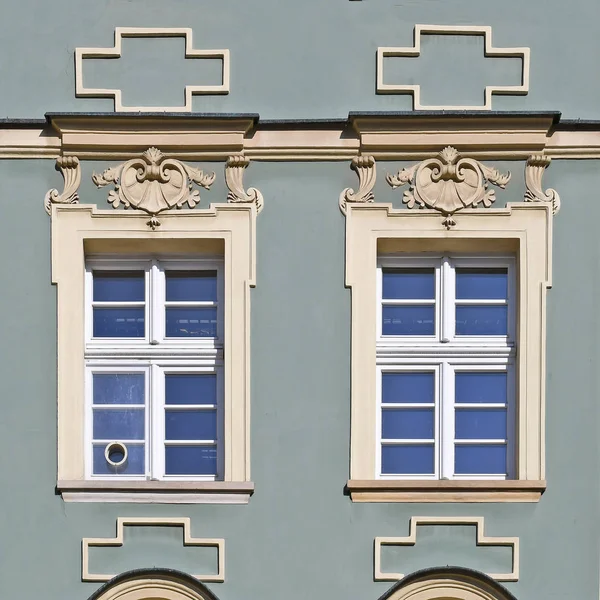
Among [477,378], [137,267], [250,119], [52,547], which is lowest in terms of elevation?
[52,547]

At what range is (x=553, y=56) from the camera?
13.3 metres

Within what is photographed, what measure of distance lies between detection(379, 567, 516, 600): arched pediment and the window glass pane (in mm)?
3063

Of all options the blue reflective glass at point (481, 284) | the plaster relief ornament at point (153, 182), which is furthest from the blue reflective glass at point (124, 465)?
the blue reflective glass at point (481, 284)

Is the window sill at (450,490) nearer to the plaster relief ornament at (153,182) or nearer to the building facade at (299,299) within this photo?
the building facade at (299,299)

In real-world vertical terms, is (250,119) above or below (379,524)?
above

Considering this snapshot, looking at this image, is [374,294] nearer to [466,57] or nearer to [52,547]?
[466,57]

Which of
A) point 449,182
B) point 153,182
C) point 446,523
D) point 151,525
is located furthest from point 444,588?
point 153,182

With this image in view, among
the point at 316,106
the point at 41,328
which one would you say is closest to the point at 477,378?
the point at 316,106

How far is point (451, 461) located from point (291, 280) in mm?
1892

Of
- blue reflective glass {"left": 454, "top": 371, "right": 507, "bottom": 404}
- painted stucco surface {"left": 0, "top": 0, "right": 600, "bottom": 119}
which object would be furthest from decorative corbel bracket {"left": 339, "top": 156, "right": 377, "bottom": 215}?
blue reflective glass {"left": 454, "top": 371, "right": 507, "bottom": 404}

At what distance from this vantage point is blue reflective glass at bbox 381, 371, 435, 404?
13133 mm

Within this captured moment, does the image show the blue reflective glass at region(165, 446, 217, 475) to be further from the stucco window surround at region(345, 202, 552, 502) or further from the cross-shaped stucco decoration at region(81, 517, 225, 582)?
the stucco window surround at region(345, 202, 552, 502)

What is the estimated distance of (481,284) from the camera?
13227mm

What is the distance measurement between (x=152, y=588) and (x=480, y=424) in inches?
112
